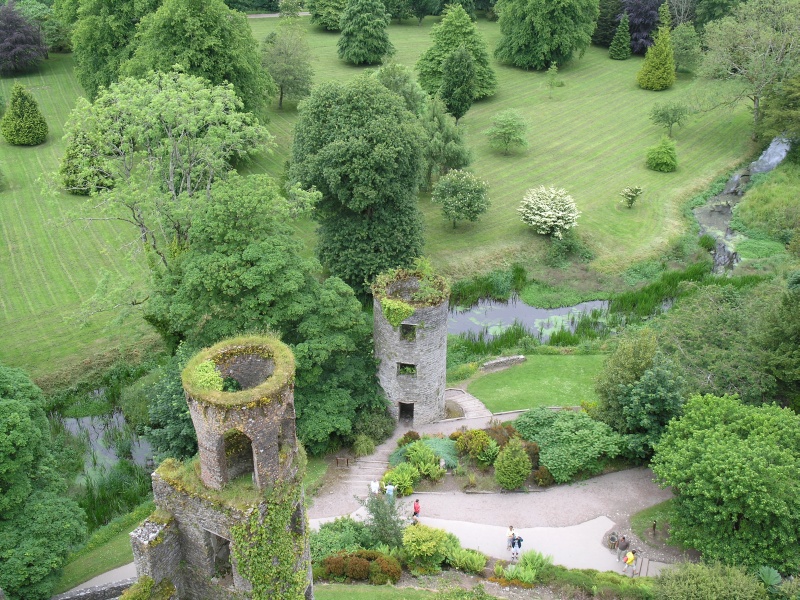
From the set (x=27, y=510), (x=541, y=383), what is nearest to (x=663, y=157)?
(x=541, y=383)

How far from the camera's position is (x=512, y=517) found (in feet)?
88.2

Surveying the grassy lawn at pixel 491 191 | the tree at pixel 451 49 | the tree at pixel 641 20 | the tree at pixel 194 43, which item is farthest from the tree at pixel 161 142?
the tree at pixel 641 20

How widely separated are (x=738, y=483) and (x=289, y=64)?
4827cm

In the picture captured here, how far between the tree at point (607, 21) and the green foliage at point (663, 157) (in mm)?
27877

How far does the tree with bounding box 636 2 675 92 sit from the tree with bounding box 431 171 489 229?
32.2 m

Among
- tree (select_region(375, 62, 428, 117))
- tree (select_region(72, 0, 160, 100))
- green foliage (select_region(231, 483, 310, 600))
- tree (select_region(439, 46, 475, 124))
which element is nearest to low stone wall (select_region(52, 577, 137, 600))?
green foliage (select_region(231, 483, 310, 600))

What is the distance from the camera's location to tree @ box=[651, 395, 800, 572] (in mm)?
22344

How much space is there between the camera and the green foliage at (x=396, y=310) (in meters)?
29.5

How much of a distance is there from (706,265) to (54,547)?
38.8 meters

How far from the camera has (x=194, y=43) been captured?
149 feet

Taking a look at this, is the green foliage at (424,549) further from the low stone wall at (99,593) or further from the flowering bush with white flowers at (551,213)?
the flowering bush with white flowers at (551,213)

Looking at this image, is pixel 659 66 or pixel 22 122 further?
pixel 659 66

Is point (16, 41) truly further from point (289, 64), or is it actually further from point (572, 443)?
point (572, 443)

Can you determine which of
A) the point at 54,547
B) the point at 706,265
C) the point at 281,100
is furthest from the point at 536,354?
the point at 281,100
